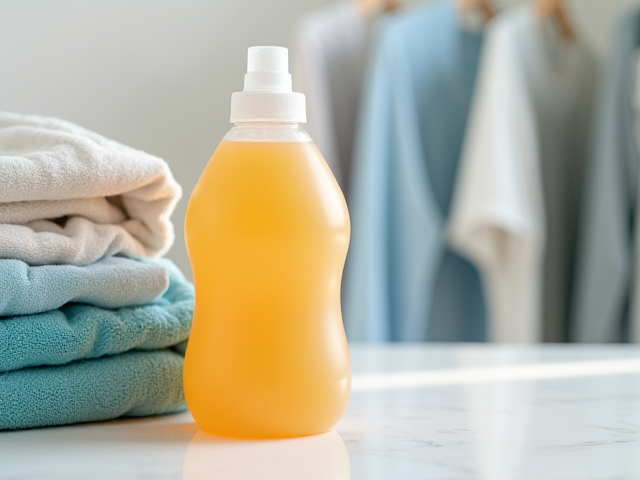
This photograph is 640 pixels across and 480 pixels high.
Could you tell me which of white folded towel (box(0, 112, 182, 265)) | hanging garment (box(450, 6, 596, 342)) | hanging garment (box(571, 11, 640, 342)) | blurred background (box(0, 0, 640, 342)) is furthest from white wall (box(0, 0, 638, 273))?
white folded towel (box(0, 112, 182, 265))

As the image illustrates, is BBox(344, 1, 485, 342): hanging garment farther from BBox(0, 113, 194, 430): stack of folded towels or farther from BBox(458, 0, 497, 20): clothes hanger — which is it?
BBox(0, 113, 194, 430): stack of folded towels

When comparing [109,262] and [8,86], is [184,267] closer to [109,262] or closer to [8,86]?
[8,86]

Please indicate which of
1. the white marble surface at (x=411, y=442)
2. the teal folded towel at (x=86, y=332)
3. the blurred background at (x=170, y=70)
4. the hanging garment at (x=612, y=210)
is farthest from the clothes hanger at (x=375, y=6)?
the teal folded towel at (x=86, y=332)

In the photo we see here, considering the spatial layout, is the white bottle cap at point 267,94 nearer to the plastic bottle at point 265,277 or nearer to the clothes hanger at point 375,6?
the plastic bottle at point 265,277

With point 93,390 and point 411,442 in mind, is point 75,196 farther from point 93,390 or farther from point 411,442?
point 411,442

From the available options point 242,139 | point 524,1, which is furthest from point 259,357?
point 524,1

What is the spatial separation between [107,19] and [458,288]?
2.34 ft

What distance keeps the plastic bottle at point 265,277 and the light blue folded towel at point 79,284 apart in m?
0.06

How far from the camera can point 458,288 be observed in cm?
141

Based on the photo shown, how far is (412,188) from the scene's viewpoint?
1315 mm

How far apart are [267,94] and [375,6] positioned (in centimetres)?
105

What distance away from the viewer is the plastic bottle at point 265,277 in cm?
49

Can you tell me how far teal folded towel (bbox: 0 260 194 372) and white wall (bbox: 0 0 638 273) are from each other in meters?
0.80

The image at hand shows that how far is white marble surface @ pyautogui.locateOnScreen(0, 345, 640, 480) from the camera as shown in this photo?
44 cm
